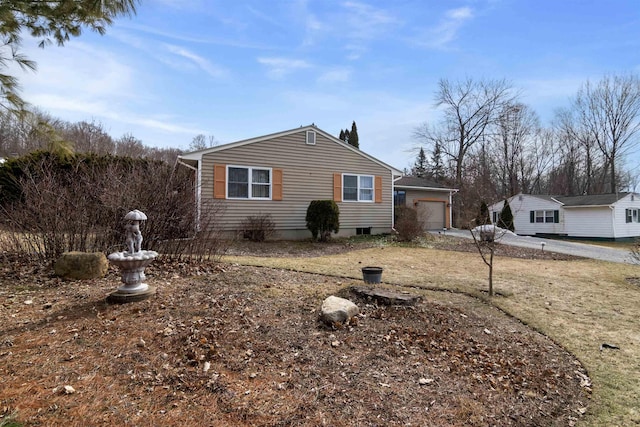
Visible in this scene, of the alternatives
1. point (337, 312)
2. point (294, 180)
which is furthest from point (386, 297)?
point (294, 180)

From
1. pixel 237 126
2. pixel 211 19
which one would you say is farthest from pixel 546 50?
pixel 237 126

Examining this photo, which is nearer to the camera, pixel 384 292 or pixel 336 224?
pixel 384 292

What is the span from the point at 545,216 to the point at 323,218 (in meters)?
18.3

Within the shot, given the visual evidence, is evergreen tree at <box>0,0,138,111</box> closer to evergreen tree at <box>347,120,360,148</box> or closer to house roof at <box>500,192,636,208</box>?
house roof at <box>500,192,636,208</box>

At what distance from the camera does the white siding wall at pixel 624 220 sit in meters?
20.0

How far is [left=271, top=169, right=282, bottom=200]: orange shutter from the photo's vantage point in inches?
509

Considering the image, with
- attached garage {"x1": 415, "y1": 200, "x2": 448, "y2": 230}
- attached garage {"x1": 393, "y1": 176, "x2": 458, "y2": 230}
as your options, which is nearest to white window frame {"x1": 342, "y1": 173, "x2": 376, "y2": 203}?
attached garage {"x1": 393, "y1": 176, "x2": 458, "y2": 230}

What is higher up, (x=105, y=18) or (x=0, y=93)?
(x=105, y=18)

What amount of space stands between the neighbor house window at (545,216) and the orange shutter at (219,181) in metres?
21.5

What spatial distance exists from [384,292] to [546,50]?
10359mm

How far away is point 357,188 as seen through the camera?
14.7m

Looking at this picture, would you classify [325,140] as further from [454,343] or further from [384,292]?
[454,343]

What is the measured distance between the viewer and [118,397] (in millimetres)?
2314

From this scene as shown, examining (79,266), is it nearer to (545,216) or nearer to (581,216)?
(581,216)
